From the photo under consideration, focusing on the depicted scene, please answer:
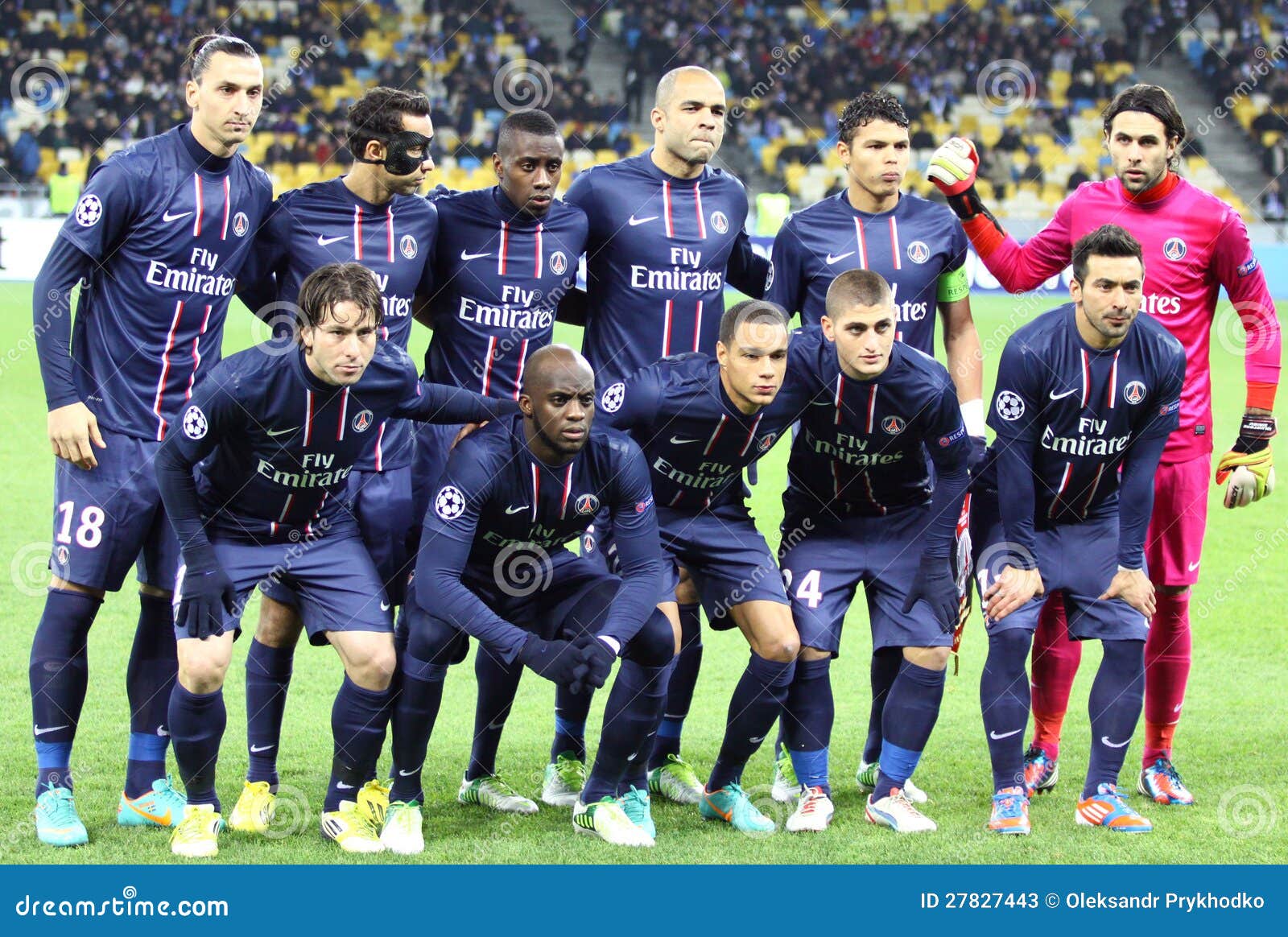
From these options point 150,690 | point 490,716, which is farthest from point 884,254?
point 150,690

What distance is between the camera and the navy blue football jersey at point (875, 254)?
570 centimetres

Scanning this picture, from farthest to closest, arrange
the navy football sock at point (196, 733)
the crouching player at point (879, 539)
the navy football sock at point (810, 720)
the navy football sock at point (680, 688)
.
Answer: the navy football sock at point (680, 688) → the navy football sock at point (810, 720) → the crouching player at point (879, 539) → the navy football sock at point (196, 733)

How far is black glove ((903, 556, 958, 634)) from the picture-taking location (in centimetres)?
525

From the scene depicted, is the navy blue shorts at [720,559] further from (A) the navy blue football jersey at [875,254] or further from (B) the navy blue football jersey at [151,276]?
(B) the navy blue football jersey at [151,276]

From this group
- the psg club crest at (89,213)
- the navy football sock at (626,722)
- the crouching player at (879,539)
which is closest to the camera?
the psg club crest at (89,213)

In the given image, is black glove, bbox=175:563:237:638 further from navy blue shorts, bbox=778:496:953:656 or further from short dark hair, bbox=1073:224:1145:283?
short dark hair, bbox=1073:224:1145:283

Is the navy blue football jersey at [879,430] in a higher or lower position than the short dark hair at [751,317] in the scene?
lower

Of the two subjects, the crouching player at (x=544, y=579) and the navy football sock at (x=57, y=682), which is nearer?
Answer: the crouching player at (x=544, y=579)

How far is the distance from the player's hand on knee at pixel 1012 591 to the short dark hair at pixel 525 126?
2.26 metres

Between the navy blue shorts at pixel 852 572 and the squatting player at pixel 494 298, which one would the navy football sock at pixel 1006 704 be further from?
the squatting player at pixel 494 298

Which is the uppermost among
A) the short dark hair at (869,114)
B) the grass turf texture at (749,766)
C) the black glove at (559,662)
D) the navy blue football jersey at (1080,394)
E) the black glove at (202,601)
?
the short dark hair at (869,114)

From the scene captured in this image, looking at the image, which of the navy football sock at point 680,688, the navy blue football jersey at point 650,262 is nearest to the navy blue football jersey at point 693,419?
the navy blue football jersey at point 650,262

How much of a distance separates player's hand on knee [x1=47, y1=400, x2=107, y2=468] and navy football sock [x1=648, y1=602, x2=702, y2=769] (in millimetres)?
2212

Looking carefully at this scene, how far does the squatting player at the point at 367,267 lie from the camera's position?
527cm
